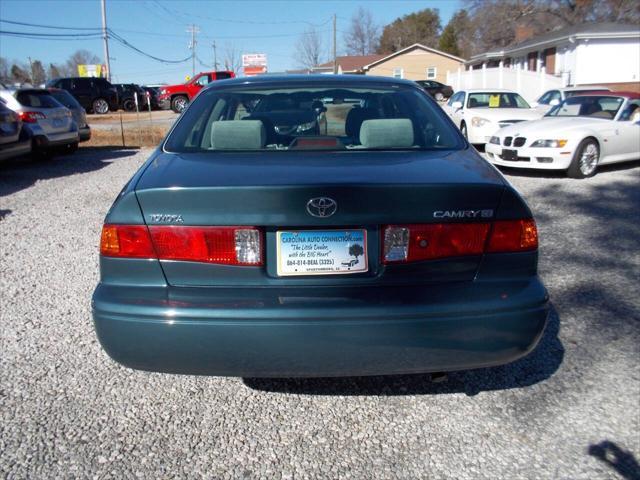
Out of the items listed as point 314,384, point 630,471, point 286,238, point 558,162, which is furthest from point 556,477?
point 558,162

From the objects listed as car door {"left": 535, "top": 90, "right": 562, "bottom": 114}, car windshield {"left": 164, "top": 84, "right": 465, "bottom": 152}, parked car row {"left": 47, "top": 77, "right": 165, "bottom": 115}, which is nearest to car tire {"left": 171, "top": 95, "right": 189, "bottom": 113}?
parked car row {"left": 47, "top": 77, "right": 165, "bottom": 115}

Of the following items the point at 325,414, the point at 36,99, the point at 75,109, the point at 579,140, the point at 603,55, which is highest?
the point at 603,55

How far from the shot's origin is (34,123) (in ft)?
36.5

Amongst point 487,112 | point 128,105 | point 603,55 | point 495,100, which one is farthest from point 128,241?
point 603,55

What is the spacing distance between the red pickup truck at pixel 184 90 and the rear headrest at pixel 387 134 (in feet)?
88.3

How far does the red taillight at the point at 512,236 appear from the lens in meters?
2.34

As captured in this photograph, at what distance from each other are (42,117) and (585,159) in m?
9.97

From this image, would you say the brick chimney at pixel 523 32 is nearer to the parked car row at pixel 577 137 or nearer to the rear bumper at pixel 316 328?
the parked car row at pixel 577 137

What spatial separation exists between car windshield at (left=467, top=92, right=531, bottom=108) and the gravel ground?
9.93m

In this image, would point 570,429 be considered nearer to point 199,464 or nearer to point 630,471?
point 630,471

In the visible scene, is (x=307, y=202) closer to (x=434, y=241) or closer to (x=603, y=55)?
(x=434, y=241)

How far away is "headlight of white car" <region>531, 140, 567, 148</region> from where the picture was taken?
360 inches

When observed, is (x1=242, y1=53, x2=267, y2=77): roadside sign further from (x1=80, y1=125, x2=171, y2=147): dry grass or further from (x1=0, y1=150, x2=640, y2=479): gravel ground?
(x1=0, y1=150, x2=640, y2=479): gravel ground

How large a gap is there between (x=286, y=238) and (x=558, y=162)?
318 inches
